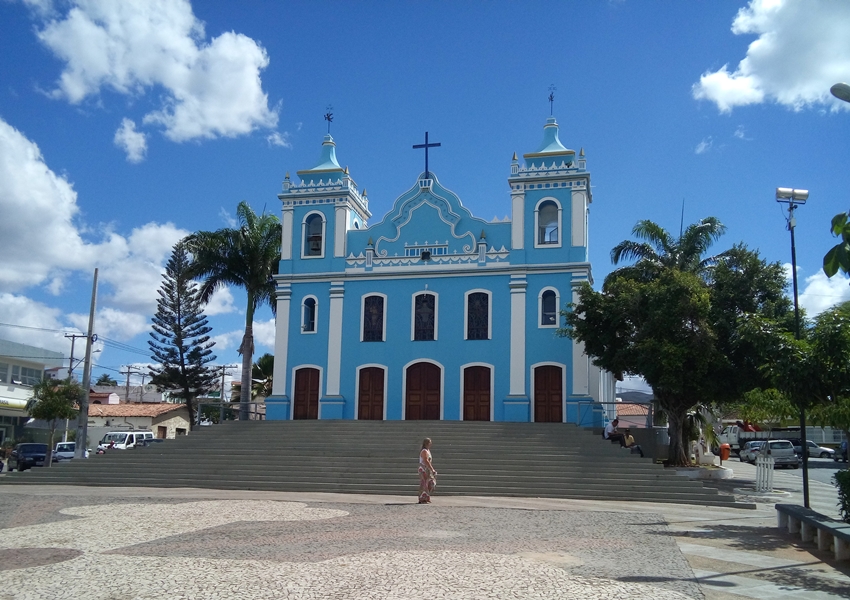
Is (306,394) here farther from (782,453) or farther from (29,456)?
(782,453)

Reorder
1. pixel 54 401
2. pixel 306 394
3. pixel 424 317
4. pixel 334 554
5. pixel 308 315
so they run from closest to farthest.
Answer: pixel 334 554 < pixel 424 317 < pixel 306 394 < pixel 308 315 < pixel 54 401

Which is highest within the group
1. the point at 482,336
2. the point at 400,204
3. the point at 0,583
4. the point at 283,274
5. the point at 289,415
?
the point at 400,204

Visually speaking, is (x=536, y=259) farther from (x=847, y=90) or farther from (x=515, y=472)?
(x=847, y=90)

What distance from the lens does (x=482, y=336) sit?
1012 inches

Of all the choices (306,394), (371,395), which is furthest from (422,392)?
(306,394)

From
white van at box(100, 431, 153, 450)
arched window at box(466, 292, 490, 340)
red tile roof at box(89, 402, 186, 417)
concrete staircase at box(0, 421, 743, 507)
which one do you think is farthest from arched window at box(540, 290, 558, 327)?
red tile roof at box(89, 402, 186, 417)

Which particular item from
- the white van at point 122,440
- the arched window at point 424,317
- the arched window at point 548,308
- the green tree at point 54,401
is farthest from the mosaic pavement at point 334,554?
the white van at point 122,440

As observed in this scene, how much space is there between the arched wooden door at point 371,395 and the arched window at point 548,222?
23.2ft

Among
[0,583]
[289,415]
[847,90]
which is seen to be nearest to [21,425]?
[289,415]

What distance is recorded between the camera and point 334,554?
9.07m

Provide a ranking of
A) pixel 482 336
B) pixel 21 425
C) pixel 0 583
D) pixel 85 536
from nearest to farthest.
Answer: pixel 0 583 → pixel 85 536 → pixel 482 336 → pixel 21 425

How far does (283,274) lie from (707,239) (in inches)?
560

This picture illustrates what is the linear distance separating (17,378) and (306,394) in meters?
23.1

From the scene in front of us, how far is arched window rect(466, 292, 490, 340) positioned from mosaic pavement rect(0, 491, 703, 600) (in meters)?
12.0
